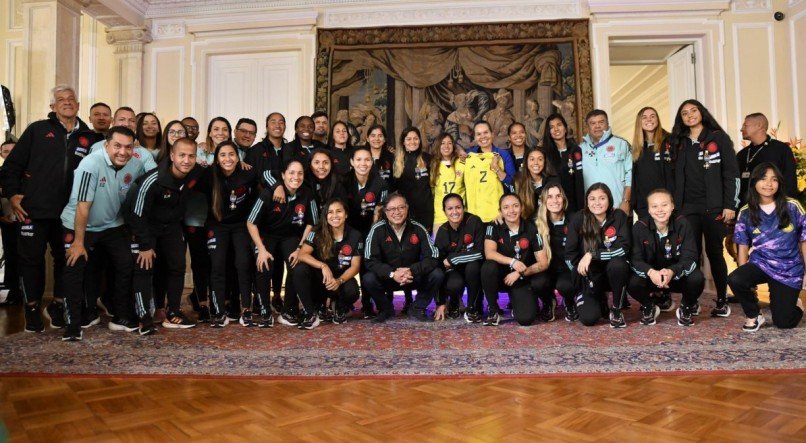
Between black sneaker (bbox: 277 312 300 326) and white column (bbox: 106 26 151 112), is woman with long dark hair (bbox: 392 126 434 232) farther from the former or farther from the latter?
white column (bbox: 106 26 151 112)

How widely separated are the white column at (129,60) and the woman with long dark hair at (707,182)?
6245 millimetres

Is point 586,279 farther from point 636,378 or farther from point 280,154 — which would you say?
point 280,154

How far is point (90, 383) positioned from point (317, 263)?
1.66m

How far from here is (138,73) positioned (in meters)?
6.91

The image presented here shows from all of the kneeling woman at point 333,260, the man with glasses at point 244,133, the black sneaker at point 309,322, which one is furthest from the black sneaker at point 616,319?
the man with glasses at point 244,133

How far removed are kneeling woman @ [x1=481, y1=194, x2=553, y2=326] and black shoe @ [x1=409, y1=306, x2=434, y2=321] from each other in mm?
435

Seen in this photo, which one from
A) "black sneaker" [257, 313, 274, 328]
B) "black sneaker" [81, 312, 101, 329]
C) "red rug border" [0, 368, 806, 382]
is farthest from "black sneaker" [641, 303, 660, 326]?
"black sneaker" [81, 312, 101, 329]

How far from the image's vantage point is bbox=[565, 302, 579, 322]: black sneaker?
12.4 feet

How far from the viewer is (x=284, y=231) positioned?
12.8 ft

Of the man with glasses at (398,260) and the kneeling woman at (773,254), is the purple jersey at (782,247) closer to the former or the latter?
the kneeling woman at (773,254)

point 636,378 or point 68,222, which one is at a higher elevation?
point 68,222

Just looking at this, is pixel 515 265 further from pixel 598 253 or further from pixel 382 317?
pixel 382 317

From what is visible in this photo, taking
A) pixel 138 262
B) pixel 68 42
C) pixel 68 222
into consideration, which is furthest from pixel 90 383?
pixel 68 42

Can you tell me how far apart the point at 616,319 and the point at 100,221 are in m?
3.30
